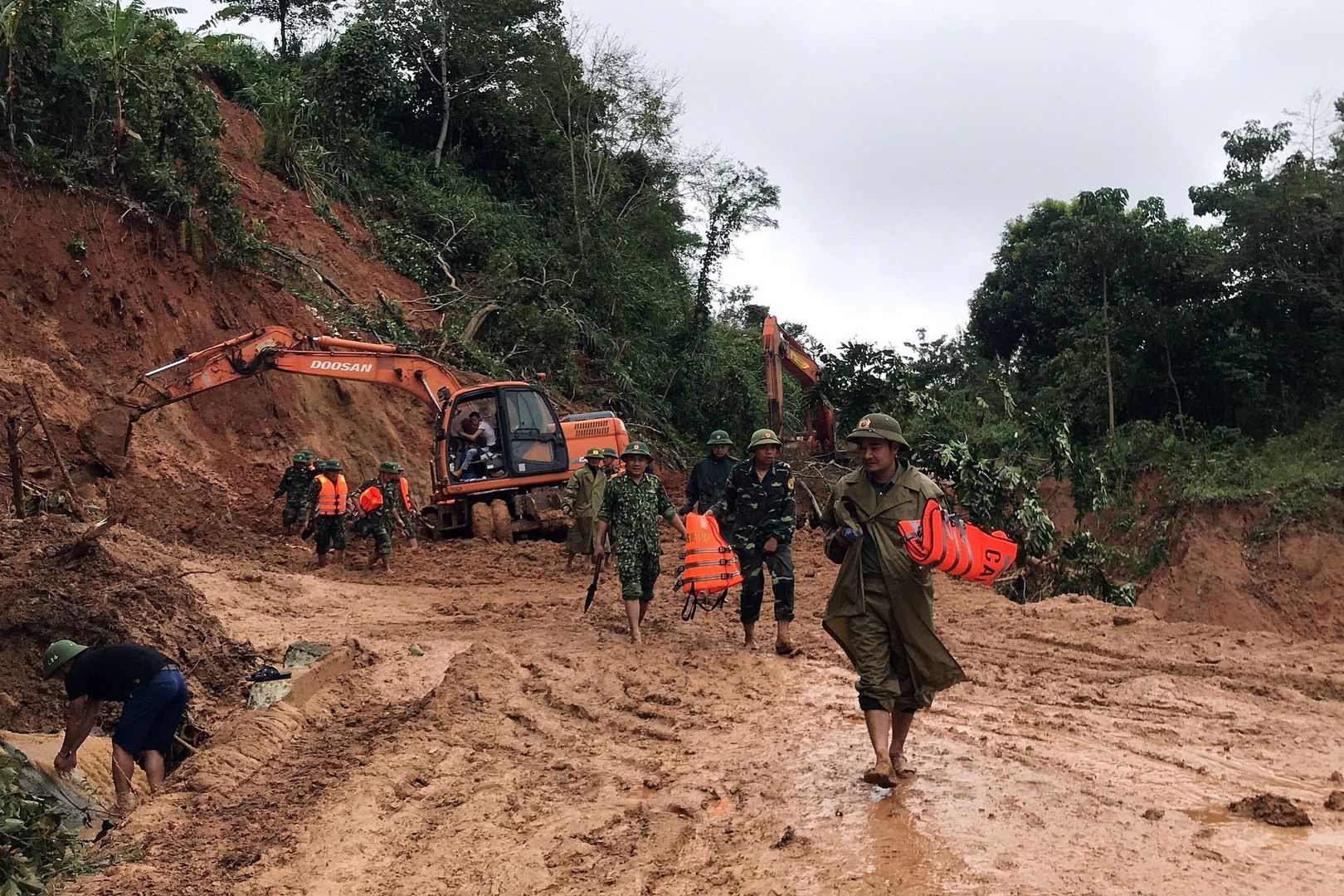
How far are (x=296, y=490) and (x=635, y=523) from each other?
7.96 metres

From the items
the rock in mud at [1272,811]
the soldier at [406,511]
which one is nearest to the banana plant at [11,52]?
the soldier at [406,511]

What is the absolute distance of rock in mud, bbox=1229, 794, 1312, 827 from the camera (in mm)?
5109

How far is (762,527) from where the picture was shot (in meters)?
9.50

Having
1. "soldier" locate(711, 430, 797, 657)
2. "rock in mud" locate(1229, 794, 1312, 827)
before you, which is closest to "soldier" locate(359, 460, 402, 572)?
"soldier" locate(711, 430, 797, 657)

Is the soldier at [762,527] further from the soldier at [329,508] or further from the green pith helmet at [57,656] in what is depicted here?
the soldier at [329,508]

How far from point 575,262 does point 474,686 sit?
75.3ft

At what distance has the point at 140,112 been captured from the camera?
738 inches

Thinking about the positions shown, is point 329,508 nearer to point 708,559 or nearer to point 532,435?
point 532,435

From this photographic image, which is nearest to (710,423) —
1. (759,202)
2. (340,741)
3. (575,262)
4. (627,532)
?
(575,262)

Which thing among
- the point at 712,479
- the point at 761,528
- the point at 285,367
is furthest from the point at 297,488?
the point at 761,528

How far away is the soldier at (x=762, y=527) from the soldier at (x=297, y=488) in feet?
28.0

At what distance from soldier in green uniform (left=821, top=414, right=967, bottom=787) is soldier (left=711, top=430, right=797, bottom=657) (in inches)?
126

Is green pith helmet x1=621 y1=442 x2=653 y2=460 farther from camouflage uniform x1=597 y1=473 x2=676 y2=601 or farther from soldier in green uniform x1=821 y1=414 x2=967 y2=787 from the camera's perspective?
soldier in green uniform x1=821 y1=414 x2=967 y2=787

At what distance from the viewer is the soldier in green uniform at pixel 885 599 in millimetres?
5906
